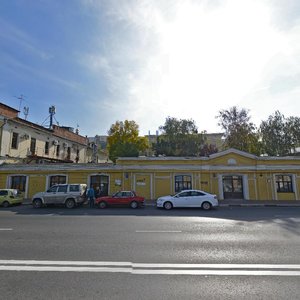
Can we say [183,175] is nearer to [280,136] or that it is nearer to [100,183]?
[100,183]

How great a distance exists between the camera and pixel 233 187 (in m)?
23.1

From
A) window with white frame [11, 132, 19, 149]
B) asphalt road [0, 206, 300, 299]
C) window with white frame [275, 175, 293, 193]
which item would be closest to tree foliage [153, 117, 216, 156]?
window with white frame [275, 175, 293, 193]

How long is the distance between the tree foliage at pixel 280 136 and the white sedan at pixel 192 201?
24076 millimetres

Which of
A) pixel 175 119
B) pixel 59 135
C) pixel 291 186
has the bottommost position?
pixel 291 186

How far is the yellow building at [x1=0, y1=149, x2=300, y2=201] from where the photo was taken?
22578mm

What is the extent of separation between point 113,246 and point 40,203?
13.8 metres

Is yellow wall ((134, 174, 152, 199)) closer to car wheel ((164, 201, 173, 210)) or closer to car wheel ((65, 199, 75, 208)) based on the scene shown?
car wheel ((164, 201, 173, 210))

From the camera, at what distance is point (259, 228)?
9805mm

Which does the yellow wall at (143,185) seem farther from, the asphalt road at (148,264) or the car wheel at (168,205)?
the asphalt road at (148,264)

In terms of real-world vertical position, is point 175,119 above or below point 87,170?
above

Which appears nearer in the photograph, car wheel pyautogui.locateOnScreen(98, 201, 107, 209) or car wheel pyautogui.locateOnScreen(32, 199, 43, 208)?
car wheel pyautogui.locateOnScreen(98, 201, 107, 209)

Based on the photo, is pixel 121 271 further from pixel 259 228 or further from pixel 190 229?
pixel 259 228

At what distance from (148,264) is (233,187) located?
19514mm

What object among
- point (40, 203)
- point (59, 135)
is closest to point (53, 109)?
point (59, 135)
